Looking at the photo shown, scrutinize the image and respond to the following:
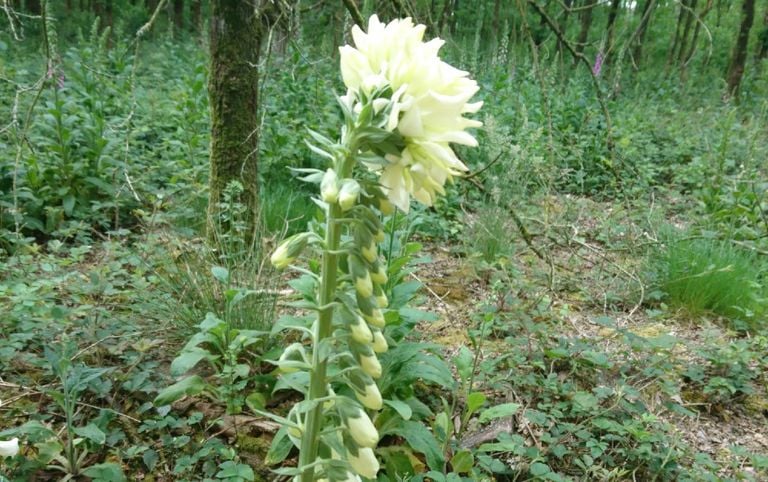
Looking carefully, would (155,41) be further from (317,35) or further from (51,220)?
(51,220)

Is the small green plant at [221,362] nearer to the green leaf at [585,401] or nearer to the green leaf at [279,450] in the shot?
the green leaf at [279,450]

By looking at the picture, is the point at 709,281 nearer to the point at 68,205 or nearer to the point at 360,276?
the point at 360,276

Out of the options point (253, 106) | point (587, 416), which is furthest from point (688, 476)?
point (253, 106)

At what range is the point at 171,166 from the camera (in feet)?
15.7

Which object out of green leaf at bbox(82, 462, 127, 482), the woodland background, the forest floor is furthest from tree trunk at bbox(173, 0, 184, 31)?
green leaf at bbox(82, 462, 127, 482)

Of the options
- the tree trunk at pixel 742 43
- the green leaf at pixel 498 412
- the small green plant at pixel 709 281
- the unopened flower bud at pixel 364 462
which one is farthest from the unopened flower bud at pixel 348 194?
the tree trunk at pixel 742 43

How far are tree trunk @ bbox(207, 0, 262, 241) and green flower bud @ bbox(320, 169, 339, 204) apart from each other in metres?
2.28

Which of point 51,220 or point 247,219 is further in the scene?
point 51,220

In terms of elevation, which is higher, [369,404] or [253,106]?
[253,106]

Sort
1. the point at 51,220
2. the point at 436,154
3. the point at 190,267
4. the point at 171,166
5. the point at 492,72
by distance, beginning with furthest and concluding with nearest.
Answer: the point at 492,72 → the point at 171,166 → the point at 51,220 → the point at 190,267 → the point at 436,154

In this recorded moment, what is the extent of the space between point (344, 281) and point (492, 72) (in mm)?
8590

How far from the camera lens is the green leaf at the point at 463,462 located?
2.16 m

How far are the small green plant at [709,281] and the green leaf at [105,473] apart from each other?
3.38 metres

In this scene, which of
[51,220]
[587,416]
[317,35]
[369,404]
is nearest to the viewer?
[369,404]
